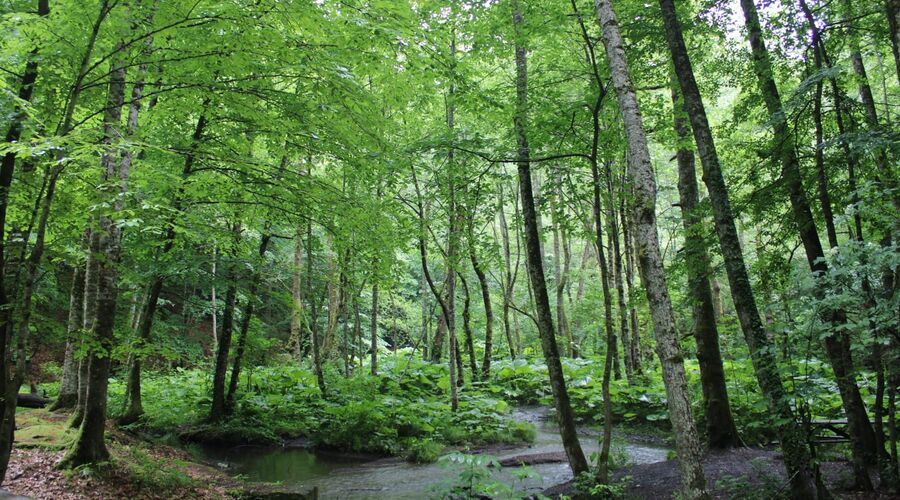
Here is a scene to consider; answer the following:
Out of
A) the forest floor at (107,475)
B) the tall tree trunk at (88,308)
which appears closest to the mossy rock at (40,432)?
the forest floor at (107,475)

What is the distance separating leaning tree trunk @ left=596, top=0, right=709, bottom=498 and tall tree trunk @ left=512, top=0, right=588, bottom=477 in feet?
6.66

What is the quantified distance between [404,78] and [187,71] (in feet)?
9.09

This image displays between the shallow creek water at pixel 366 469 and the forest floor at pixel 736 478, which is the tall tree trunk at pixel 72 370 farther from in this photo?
the forest floor at pixel 736 478

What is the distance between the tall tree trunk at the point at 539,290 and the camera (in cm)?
717

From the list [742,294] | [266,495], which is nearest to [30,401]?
[266,495]

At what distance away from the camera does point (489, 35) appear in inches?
318

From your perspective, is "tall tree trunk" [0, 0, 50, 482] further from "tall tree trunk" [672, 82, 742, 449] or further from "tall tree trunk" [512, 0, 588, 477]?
"tall tree trunk" [672, 82, 742, 449]

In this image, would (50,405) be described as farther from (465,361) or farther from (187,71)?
(465,361)

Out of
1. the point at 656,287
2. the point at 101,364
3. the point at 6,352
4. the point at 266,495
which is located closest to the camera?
the point at 6,352

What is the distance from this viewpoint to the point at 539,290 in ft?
24.6

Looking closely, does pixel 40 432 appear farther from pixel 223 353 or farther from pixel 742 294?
pixel 742 294

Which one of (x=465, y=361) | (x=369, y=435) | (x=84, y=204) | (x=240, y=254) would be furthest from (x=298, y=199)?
(x=465, y=361)

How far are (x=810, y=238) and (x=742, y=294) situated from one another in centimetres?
134

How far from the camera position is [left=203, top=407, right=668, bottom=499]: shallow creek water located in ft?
27.1
